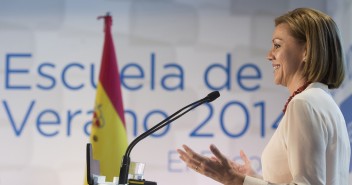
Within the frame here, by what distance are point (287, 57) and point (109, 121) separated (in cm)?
248

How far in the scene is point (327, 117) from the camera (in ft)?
5.81

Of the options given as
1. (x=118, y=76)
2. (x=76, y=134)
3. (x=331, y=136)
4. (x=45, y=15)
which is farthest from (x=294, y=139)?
(x=45, y=15)

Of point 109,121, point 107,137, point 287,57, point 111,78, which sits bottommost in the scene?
point 107,137

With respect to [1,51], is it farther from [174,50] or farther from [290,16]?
[290,16]

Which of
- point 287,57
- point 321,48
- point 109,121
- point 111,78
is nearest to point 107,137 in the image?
point 109,121

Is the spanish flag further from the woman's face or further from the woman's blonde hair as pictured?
the woman's blonde hair

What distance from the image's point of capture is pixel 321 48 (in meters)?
1.84

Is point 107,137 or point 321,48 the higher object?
point 321,48

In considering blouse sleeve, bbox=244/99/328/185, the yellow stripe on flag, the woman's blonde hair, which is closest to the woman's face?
the woman's blonde hair

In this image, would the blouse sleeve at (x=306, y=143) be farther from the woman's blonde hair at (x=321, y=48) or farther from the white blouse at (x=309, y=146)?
the woman's blonde hair at (x=321, y=48)

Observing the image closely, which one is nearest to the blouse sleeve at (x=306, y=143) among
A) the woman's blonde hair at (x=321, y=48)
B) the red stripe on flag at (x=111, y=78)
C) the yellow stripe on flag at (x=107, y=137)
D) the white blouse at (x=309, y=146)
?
the white blouse at (x=309, y=146)

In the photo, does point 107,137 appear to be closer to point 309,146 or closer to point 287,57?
point 287,57

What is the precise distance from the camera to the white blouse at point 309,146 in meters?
1.71

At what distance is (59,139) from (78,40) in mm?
816
